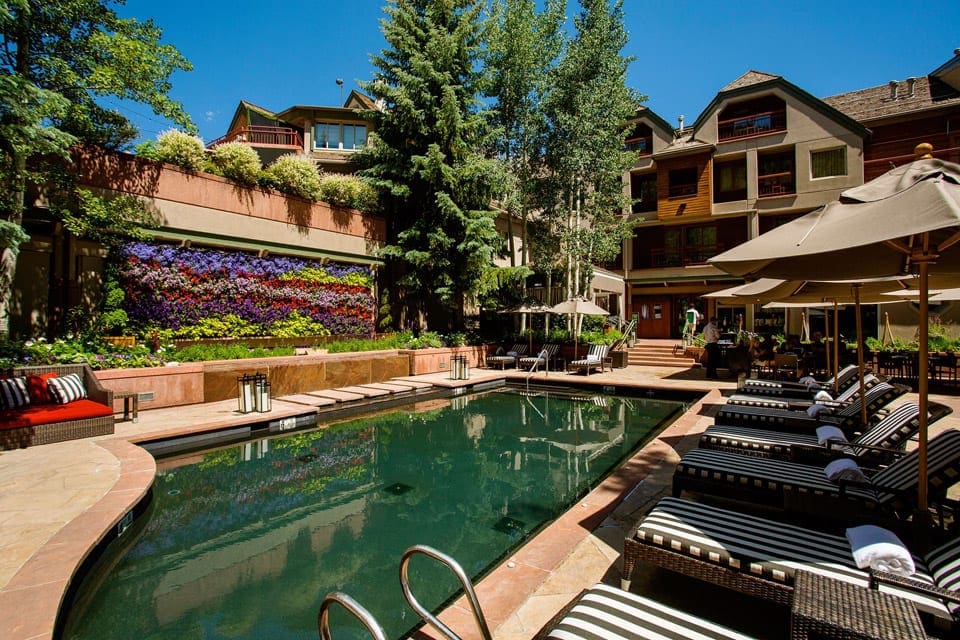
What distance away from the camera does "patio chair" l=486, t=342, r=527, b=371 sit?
16.8m

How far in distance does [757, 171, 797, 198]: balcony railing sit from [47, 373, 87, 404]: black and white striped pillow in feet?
89.9

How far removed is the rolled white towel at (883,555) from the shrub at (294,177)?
15.6 metres

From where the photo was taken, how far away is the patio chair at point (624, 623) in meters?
2.08

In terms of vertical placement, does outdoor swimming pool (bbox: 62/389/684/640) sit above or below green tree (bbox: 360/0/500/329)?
below

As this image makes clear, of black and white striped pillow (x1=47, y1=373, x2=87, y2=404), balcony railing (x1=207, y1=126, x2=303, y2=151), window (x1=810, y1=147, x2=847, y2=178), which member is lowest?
black and white striped pillow (x1=47, y1=373, x2=87, y2=404)

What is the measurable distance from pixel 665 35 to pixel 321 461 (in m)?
16.4

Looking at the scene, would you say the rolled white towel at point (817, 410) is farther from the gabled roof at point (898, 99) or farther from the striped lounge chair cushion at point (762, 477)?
the gabled roof at point (898, 99)

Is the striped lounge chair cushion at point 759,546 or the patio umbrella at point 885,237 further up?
the patio umbrella at point 885,237

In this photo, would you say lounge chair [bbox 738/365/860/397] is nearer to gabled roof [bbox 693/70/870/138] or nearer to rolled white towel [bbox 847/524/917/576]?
rolled white towel [bbox 847/524/917/576]

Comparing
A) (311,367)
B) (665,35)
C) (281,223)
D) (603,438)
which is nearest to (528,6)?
(665,35)

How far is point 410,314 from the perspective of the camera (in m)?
18.4

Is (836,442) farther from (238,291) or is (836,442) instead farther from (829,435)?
(238,291)

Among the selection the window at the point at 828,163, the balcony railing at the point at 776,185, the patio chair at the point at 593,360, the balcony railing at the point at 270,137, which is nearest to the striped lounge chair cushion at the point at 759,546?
the patio chair at the point at 593,360

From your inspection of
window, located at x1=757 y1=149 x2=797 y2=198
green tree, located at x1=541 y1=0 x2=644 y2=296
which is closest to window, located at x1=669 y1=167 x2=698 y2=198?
window, located at x1=757 y1=149 x2=797 y2=198
